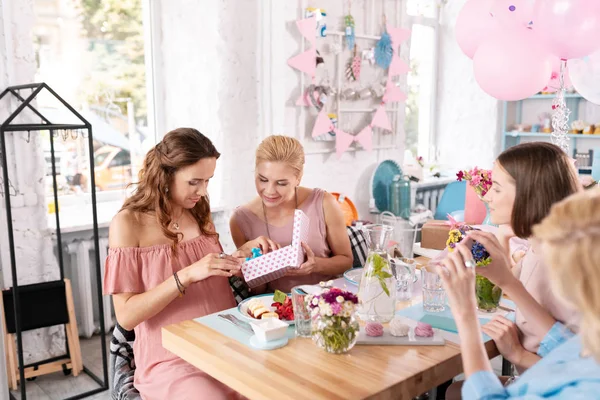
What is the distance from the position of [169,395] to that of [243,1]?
8.44 feet

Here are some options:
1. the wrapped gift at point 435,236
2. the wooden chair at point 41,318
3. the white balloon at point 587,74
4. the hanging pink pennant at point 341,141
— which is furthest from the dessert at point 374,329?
the hanging pink pennant at point 341,141

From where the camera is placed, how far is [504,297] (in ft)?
6.11

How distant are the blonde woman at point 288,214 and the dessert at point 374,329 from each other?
0.68 m

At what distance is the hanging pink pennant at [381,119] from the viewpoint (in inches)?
169

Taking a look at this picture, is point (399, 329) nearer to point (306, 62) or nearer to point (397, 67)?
point (306, 62)

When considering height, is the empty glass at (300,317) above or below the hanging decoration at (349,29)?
below

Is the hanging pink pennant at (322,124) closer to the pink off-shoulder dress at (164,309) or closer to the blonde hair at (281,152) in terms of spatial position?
the blonde hair at (281,152)

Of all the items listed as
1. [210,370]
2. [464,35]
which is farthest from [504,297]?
[464,35]

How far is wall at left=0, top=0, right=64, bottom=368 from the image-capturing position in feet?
9.13

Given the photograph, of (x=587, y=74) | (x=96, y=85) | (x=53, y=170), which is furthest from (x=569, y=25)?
(x=96, y=85)

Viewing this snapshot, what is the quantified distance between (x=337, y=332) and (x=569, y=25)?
1.92m

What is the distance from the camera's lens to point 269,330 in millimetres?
1468

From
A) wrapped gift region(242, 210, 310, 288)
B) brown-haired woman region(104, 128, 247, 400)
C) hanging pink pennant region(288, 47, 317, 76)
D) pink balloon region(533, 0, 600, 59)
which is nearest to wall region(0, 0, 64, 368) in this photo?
brown-haired woman region(104, 128, 247, 400)

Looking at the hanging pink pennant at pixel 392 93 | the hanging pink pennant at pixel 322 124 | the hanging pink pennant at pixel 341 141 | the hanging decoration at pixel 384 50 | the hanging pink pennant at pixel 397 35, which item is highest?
the hanging pink pennant at pixel 397 35
